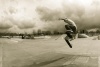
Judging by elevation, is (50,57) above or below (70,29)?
below

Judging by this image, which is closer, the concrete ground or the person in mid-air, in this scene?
the concrete ground

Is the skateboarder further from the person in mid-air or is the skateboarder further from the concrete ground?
the concrete ground

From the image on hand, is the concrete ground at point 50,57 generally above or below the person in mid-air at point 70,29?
below

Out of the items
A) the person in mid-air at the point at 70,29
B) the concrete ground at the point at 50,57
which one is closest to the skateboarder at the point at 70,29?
the person in mid-air at the point at 70,29

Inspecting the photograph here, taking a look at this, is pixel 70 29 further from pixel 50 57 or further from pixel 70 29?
pixel 50 57

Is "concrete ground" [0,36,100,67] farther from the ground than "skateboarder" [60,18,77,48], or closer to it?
closer to it

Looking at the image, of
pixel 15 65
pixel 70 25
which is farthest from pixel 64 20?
pixel 15 65

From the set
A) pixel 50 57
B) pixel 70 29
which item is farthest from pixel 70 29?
pixel 50 57

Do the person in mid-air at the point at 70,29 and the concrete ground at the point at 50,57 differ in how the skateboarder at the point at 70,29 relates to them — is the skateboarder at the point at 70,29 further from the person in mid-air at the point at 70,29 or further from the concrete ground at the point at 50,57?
the concrete ground at the point at 50,57

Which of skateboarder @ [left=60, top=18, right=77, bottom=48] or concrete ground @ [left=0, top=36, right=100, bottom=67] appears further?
skateboarder @ [left=60, top=18, right=77, bottom=48]

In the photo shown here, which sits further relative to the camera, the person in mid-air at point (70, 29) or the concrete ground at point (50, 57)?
the person in mid-air at point (70, 29)

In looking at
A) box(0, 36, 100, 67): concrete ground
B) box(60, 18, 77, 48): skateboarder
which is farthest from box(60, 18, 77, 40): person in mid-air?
box(0, 36, 100, 67): concrete ground

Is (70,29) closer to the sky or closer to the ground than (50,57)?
closer to the sky

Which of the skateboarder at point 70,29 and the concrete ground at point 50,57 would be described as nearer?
the concrete ground at point 50,57
